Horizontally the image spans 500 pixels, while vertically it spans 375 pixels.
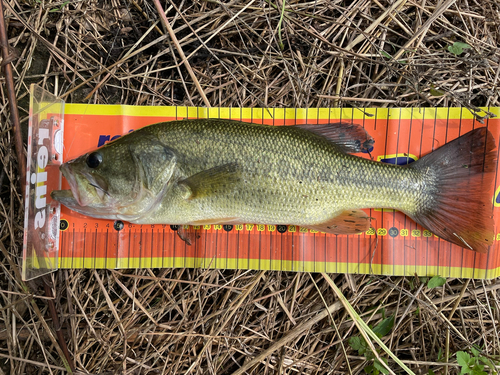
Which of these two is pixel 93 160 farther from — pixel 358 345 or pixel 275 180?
pixel 358 345

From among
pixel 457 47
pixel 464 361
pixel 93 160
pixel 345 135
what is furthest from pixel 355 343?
pixel 457 47

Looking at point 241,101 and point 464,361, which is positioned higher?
point 241,101

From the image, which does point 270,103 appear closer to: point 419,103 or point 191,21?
point 191,21

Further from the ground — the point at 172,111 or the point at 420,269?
the point at 172,111

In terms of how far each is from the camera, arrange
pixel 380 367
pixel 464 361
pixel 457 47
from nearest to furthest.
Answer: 1. pixel 464 361
2. pixel 380 367
3. pixel 457 47

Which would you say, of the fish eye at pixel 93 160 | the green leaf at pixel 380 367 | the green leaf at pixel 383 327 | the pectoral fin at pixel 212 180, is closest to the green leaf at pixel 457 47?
the pectoral fin at pixel 212 180

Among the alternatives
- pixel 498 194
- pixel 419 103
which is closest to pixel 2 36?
pixel 419 103

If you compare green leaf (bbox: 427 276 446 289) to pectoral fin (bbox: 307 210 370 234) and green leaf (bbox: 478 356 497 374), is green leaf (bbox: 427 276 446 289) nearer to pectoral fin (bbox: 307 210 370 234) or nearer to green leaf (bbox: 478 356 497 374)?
green leaf (bbox: 478 356 497 374)
